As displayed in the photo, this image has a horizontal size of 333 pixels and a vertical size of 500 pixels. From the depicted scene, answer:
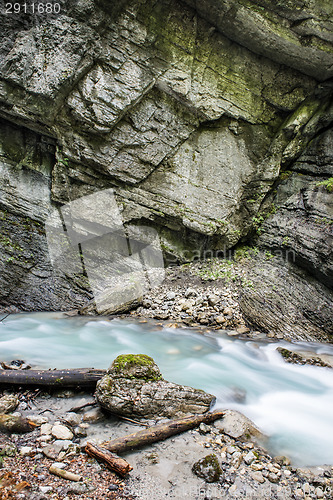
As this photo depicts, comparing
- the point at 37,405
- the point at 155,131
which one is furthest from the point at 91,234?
the point at 37,405

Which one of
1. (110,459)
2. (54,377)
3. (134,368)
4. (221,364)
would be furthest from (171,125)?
(110,459)

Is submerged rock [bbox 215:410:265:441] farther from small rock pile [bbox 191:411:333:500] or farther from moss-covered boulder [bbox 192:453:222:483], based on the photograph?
moss-covered boulder [bbox 192:453:222:483]

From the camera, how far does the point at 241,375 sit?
4535 mm

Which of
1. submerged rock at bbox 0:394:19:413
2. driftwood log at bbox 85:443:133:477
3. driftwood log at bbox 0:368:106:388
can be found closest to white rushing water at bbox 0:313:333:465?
driftwood log at bbox 0:368:106:388

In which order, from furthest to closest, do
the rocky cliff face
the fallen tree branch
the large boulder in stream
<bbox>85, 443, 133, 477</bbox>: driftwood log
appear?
the rocky cliff face → the large boulder in stream → the fallen tree branch → <bbox>85, 443, 133, 477</bbox>: driftwood log

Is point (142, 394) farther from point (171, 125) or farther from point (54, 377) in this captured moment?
point (171, 125)

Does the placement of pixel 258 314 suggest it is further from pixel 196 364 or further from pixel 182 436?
pixel 182 436

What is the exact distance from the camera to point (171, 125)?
8094 millimetres

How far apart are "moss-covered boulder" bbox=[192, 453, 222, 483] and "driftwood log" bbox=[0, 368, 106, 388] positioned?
150cm

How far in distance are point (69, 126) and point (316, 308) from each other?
8422 millimetres

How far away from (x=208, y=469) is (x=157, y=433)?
57 cm

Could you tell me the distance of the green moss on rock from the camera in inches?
122

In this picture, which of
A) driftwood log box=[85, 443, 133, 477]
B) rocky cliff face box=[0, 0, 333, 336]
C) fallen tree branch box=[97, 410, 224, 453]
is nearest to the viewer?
driftwood log box=[85, 443, 133, 477]

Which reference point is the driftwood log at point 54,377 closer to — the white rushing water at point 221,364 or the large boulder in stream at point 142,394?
the large boulder in stream at point 142,394
